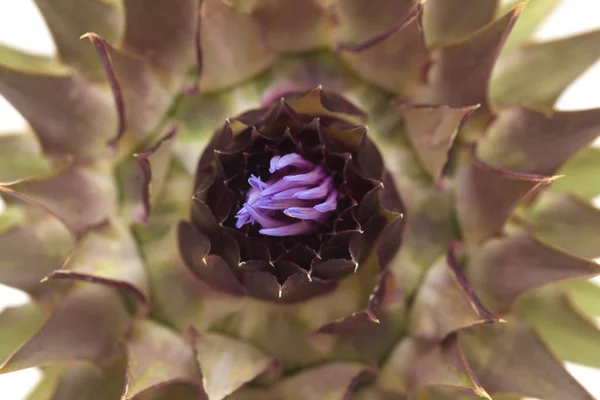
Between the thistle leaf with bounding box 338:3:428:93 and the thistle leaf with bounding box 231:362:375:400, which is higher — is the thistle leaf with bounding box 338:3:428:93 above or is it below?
above

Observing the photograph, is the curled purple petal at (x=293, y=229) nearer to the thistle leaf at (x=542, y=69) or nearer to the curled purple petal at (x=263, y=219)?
the curled purple petal at (x=263, y=219)

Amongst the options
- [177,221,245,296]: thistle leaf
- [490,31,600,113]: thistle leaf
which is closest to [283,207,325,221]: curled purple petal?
[177,221,245,296]: thistle leaf

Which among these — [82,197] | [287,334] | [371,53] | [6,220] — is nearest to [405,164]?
[371,53]

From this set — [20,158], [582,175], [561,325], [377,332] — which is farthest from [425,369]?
[20,158]

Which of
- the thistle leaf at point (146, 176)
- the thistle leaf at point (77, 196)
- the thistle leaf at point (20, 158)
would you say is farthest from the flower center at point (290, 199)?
the thistle leaf at point (20, 158)

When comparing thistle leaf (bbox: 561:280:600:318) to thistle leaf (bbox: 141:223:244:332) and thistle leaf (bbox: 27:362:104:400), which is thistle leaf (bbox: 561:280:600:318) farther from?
thistle leaf (bbox: 27:362:104:400)

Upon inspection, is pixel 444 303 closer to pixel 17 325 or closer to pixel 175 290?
pixel 175 290
